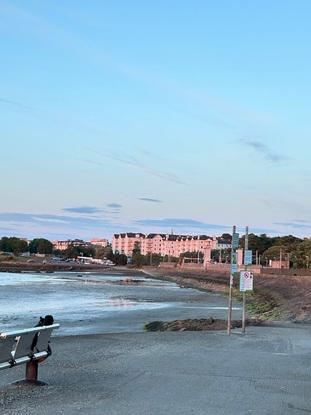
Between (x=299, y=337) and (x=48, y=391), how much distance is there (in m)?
9.79

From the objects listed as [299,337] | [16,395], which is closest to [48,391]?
[16,395]

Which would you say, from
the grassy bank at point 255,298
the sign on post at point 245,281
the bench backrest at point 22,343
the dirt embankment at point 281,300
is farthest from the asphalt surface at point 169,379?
the grassy bank at point 255,298

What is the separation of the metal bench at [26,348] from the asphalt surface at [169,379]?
392 mm

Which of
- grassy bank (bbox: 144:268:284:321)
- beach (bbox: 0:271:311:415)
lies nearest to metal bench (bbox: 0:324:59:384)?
beach (bbox: 0:271:311:415)

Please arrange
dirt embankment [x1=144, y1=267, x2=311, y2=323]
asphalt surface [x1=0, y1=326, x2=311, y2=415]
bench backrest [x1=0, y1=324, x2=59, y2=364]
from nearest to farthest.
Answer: asphalt surface [x1=0, y1=326, x2=311, y2=415]
bench backrest [x1=0, y1=324, x2=59, y2=364]
dirt embankment [x1=144, y1=267, x2=311, y2=323]

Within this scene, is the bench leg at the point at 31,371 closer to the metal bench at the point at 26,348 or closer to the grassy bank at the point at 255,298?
the metal bench at the point at 26,348

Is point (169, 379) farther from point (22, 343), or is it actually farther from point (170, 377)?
point (22, 343)

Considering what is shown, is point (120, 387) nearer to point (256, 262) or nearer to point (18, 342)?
point (18, 342)

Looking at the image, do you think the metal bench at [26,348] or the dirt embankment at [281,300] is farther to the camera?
the dirt embankment at [281,300]

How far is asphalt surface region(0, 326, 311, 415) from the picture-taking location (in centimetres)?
802

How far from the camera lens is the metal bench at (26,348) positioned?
863 cm

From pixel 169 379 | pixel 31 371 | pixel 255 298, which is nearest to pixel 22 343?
pixel 31 371

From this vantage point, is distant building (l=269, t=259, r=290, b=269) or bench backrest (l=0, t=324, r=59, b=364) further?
distant building (l=269, t=259, r=290, b=269)

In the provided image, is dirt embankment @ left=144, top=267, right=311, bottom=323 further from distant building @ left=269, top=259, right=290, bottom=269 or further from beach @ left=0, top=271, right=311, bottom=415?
distant building @ left=269, top=259, right=290, bottom=269
